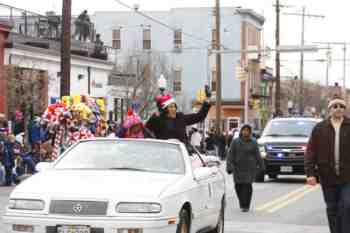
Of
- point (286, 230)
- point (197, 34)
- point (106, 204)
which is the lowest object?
point (286, 230)

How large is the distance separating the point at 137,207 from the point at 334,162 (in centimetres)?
231

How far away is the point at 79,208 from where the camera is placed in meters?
9.56

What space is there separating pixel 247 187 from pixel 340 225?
7.70 metres

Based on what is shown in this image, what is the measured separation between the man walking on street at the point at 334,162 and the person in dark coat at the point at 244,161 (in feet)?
24.5

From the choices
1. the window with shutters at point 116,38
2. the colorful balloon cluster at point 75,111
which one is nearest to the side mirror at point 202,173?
the colorful balloon cluster at point 75,111

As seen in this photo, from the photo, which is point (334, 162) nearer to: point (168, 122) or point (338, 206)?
Answer: point (338, 206)

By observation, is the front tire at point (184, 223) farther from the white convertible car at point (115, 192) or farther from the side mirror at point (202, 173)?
the side mirror at point (202, 173)

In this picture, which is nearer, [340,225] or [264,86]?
[340,225]

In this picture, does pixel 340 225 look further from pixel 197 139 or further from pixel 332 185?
pixel 197 139

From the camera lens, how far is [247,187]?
1783 cm

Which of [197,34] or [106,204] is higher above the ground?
[197,34]

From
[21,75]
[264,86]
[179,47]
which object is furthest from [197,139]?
[264,86]

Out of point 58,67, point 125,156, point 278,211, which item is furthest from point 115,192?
point 58,67

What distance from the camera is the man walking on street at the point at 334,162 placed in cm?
1018
